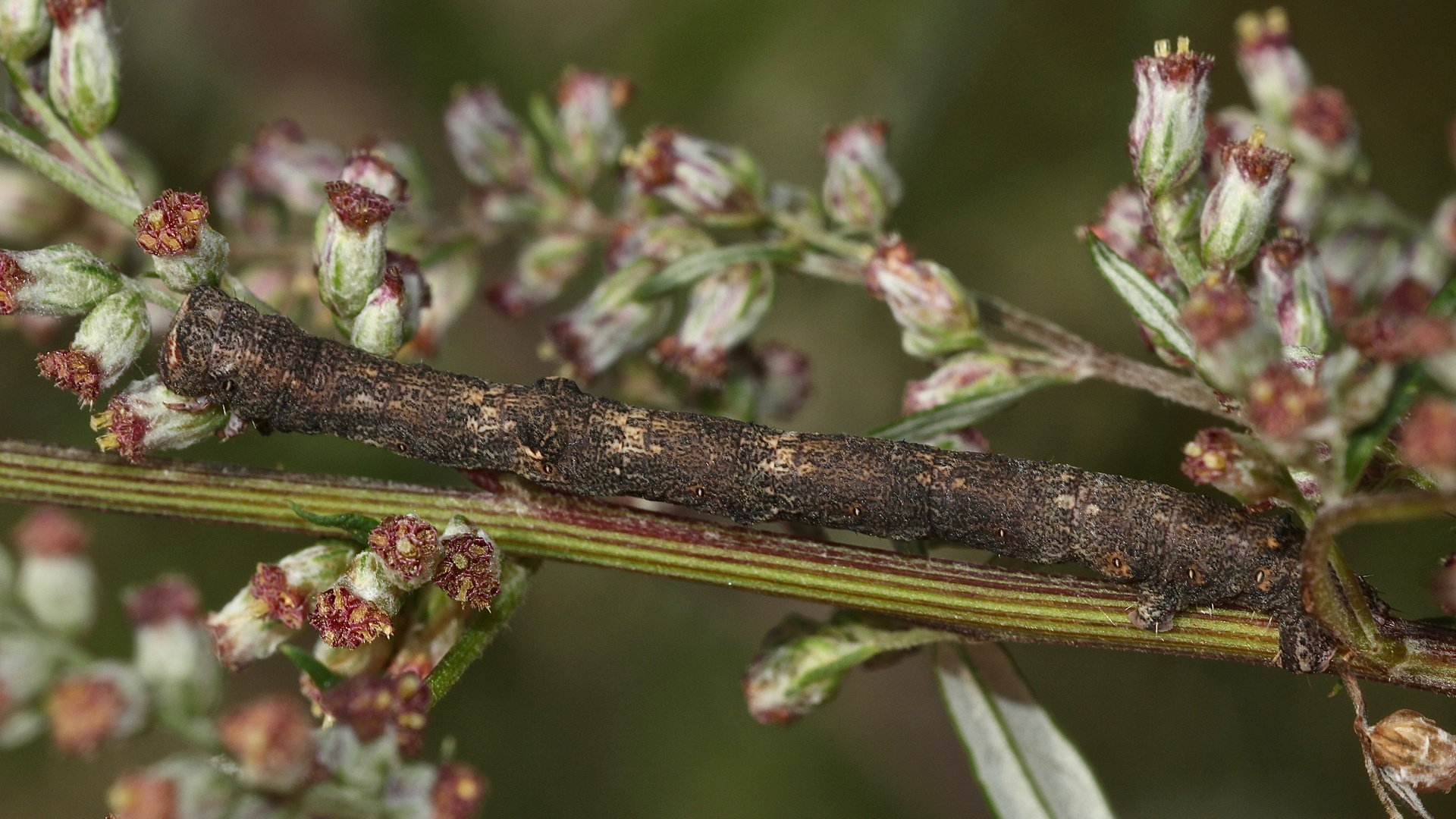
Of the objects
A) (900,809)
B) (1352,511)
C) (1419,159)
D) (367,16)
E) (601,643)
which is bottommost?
(900,809)

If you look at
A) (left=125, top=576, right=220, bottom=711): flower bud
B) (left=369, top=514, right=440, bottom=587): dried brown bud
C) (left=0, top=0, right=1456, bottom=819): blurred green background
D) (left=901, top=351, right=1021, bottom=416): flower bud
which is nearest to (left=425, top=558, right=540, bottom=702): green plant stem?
(left=369, top=514, right=440, bottom=587): dried brown bud

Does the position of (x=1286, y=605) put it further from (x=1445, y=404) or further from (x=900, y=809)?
(x=900, y=809)

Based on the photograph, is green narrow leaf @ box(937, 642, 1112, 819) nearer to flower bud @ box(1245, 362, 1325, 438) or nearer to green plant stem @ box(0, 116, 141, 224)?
flower bud @ box(1245, 362, 1325, 438)

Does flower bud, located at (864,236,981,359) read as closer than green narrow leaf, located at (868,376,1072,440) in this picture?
No

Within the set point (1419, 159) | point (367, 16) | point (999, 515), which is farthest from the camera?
point (367, 16)

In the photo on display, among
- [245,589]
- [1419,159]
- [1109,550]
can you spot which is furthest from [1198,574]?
[1419,159]

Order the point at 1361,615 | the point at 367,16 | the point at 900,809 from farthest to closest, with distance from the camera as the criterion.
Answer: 1. the point at 367,16
2. the point at 900,809
3. the point at 1361,615

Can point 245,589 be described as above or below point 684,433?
below

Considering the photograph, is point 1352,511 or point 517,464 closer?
point 1352,511
